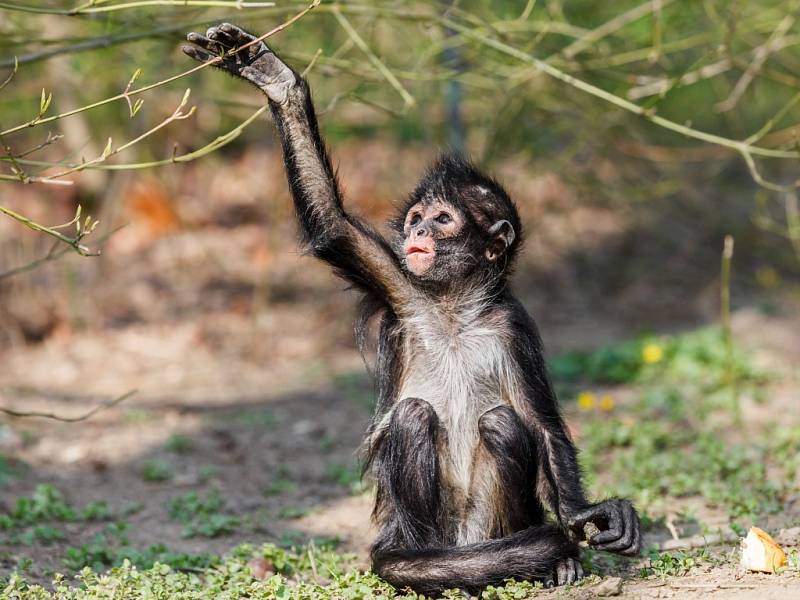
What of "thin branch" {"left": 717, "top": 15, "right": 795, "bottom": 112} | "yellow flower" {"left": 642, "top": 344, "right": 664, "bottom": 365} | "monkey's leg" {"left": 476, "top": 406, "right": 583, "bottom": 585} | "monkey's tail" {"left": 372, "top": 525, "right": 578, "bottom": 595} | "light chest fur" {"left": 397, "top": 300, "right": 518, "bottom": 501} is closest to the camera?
"monkey's tail" {"left": 372, "top": 525, "right": 578, "bottom": 595}

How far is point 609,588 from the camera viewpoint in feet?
13.5

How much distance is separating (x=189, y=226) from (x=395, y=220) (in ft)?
29.7

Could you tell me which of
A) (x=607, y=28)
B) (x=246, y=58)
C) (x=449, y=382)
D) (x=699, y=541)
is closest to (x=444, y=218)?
(x=449, y=382)

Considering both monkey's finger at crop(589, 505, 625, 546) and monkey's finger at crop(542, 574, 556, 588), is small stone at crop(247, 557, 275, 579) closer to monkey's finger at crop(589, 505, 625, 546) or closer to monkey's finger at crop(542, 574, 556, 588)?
monkey's finger at crop(542, 574, 556, 588)

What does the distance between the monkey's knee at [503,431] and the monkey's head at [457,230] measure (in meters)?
0.72

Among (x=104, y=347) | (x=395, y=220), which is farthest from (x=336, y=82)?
(x=395, y=220)

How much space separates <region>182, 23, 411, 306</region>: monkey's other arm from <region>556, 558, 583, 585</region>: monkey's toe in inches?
59.7

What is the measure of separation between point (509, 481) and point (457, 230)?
1224mm

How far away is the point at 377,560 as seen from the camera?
452cm

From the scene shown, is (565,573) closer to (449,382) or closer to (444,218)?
(449,382)

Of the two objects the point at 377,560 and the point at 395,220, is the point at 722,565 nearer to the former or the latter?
the point at 377,560

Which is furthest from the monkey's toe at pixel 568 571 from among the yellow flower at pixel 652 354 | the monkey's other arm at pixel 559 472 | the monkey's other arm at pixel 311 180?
the yellow flower at pixel 652 354

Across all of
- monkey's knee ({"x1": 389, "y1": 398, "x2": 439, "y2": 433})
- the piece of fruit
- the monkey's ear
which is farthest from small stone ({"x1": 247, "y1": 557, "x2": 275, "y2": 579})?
the piece of fruit

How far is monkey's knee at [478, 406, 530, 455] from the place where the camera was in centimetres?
444
